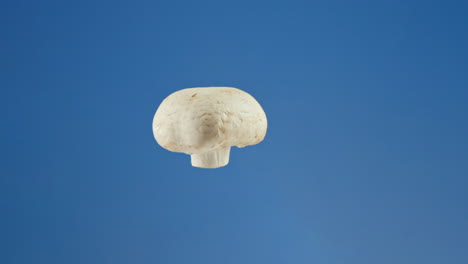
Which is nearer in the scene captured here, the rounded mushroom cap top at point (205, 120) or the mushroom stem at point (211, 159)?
the rounded mushroom cap top at point (205, 120)

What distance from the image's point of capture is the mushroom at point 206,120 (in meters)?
2.31

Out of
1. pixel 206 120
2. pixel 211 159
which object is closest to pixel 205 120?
pixel 206 120

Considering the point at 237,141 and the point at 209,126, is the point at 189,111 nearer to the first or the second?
the point at 209,126

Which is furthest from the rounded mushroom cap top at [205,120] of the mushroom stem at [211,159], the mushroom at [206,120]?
the mushroom stem at [211,159]

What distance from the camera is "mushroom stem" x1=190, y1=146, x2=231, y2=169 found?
259cm

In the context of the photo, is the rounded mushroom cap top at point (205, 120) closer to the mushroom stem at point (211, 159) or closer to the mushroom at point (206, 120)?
the mushroom at point (206, 120)

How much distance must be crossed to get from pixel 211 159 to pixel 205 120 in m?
0.38

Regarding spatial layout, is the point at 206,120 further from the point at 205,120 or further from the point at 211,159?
the point at 211,159

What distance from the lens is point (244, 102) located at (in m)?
2.46

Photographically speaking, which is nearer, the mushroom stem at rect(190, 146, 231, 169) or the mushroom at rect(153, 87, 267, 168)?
the mushroom at rect(153, 87, 267, 168)

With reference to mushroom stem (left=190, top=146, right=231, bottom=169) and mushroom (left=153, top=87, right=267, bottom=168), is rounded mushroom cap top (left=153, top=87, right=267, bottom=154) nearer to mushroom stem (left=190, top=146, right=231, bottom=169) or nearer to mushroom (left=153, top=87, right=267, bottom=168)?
mushroom (left=153, top=87, right=267, bottom=168)

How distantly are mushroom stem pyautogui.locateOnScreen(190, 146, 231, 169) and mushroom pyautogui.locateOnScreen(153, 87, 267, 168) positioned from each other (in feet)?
0.16

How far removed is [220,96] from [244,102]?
16 cm

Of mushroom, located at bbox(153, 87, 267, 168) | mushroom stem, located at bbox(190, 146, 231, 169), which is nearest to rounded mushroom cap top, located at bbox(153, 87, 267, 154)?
mushroom, located at bbox(153, 87, 267, 168)
